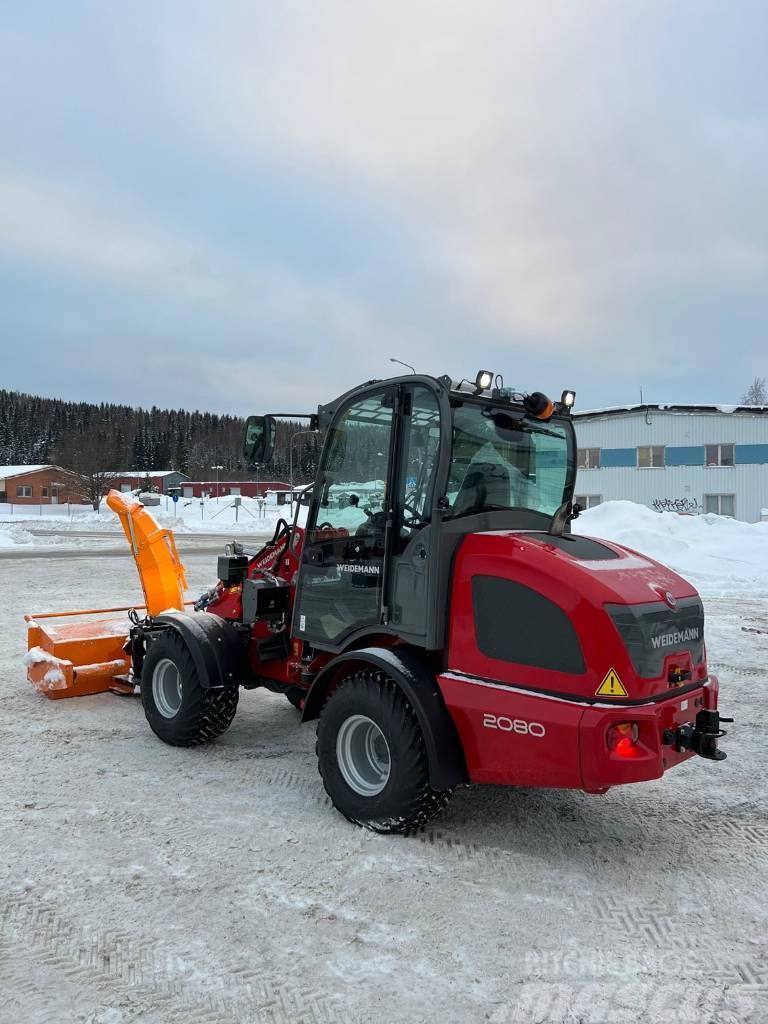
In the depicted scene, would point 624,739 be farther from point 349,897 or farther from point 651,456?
point 651,456

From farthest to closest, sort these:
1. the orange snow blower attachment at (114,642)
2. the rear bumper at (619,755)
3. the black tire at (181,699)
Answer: the orange snow blower attachment at (114,642)
the black tire at (181,699)
the rear bumper at (619,755)

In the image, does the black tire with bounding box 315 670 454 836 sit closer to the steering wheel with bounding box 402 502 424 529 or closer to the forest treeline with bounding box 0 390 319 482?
the steering wheel with bounding box 402 502 424 529

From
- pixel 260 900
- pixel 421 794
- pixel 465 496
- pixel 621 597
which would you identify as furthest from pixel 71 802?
pixel 621 597

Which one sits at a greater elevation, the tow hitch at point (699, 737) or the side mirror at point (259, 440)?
the side mirror at point (259, 440)

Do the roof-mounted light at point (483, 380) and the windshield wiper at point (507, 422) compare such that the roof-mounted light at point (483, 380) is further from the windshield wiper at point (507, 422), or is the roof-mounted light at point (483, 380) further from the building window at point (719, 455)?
the building window at point (719, 455)

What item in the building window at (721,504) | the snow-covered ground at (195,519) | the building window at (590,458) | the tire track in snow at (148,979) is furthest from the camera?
the snow-covered ground at (195,519)

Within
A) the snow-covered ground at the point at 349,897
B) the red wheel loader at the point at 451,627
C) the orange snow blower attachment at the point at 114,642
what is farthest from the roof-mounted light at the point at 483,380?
the orange snow blower attachment at the point at 114,642

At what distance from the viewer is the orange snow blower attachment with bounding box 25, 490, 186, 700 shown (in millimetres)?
6195

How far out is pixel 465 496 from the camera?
3902 millimetres

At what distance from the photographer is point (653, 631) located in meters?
3.41

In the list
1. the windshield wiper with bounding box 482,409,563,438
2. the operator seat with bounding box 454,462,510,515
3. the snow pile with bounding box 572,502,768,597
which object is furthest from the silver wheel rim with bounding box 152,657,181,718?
the snow pile with bounding box 572,502,768,597

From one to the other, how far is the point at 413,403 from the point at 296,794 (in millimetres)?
2297

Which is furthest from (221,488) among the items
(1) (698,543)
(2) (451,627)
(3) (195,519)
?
(2) (451,627)

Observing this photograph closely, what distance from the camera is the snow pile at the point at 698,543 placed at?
572 inches
